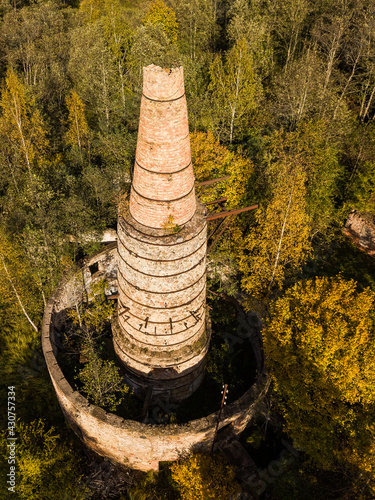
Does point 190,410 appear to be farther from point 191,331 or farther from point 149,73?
point 149,73

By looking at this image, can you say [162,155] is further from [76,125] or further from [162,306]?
[76,125]

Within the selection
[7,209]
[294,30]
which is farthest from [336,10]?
[7,209]

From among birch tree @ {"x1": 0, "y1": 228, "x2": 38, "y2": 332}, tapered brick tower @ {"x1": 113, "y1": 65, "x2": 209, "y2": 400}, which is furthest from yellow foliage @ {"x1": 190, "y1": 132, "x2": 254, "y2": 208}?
birch tree @ {"x1": 0, "y1": 228, "x2": 38, "y2": 332}

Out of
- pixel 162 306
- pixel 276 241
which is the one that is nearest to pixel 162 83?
pixel 162 306

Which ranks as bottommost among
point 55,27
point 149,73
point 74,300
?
point 74,300

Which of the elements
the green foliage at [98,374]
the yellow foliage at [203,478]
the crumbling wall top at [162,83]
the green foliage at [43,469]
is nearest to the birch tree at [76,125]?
the green foliage at [98,374]

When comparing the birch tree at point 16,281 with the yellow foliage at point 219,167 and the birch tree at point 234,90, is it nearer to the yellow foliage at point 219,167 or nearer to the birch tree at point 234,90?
the yellow foliage at point 219,167
